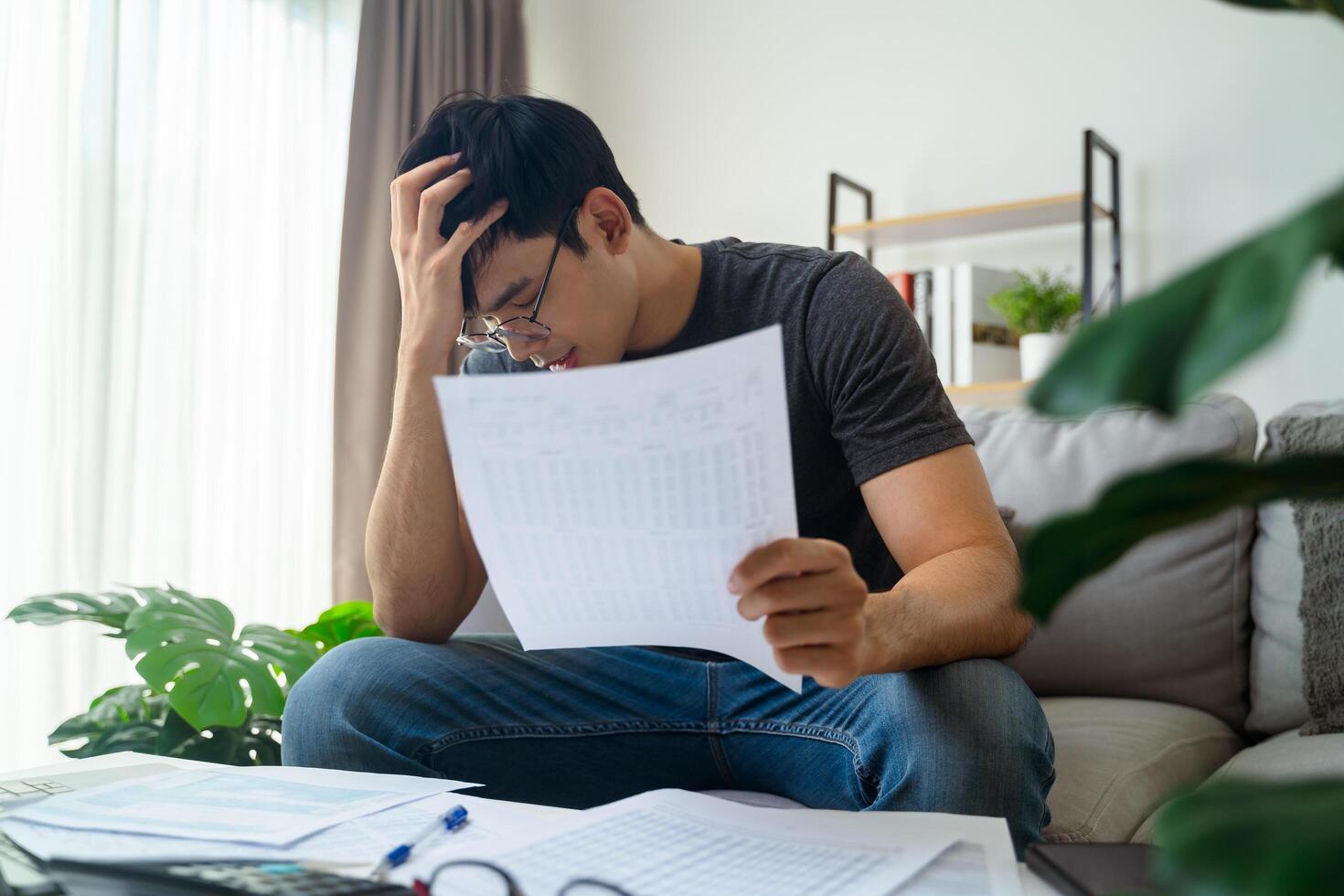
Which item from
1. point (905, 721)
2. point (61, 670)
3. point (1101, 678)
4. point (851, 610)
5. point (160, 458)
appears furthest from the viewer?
point (160, 458)

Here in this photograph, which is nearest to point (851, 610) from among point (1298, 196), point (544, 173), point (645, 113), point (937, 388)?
point (937, 388)

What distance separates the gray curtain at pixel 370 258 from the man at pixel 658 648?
145 cm

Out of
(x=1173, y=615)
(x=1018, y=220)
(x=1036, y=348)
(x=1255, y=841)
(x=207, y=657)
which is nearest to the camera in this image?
(x=1255, y=841)

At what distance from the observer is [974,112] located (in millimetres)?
2689

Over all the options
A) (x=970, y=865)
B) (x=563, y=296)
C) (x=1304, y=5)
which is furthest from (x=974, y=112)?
(x=1304, y=5)

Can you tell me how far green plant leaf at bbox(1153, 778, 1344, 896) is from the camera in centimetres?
21

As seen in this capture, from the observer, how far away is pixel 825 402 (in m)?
1.24

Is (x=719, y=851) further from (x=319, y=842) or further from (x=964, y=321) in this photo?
(x=964, y=321)

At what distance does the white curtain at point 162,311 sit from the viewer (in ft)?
7.17

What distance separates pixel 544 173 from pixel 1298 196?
5.71ft

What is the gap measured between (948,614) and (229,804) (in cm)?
58

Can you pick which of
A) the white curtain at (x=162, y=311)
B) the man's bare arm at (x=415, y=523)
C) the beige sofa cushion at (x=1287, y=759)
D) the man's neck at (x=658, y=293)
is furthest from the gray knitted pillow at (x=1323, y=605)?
the white curtain at (x=162, y=311)

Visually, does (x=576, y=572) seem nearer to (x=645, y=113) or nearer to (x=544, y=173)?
(x=544, y=173)

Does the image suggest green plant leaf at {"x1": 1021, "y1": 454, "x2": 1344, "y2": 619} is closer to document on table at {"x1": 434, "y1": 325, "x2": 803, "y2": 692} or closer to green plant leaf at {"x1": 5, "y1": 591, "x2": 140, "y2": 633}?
document on table at {"x1": 434, "y1": 325, "x2": 803, "y2": 692}
